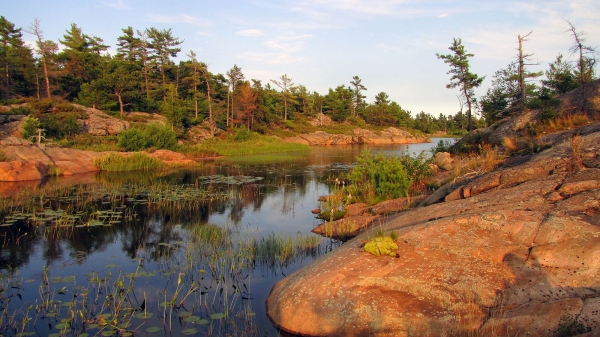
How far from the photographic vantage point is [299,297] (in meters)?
6.82

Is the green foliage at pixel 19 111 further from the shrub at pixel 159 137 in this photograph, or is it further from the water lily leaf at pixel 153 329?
the water lily leaf at pixel 153 329

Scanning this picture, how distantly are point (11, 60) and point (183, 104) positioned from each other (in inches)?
811

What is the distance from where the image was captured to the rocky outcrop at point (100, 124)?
4500 cm

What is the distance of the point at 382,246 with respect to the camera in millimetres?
7125

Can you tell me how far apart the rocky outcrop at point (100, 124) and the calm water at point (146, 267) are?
96.2 ft

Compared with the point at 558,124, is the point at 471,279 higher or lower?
lower

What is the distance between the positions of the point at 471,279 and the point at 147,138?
35976mm

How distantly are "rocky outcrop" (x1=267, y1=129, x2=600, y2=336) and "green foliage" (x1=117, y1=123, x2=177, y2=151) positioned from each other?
3237 cm

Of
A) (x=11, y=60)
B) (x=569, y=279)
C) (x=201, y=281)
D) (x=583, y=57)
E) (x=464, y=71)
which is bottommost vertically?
(x=201, y=281)

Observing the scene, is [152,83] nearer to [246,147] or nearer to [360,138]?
[246,147]

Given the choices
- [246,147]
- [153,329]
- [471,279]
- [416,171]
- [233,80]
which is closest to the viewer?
[471,279]

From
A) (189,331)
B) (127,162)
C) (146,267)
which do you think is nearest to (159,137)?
(127,162)

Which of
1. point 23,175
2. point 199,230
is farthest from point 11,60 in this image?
point 199,230

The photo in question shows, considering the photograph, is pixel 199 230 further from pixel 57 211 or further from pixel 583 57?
pixel 583 57
